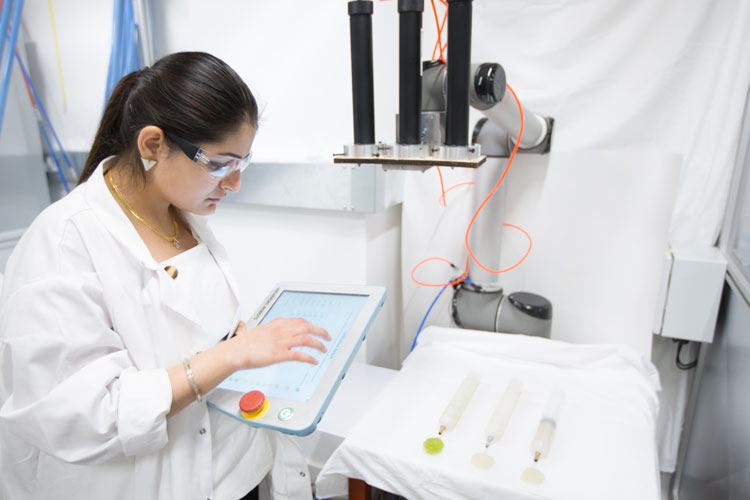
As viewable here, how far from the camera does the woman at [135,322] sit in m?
0.54

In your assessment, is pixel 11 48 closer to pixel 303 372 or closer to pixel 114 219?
pixel 114 219

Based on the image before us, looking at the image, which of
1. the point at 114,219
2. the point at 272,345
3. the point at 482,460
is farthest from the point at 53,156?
the point at 482,460

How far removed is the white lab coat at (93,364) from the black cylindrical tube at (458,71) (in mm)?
515

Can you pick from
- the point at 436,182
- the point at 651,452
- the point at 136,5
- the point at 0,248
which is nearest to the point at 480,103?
the point at 436,182

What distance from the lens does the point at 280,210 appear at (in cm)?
132

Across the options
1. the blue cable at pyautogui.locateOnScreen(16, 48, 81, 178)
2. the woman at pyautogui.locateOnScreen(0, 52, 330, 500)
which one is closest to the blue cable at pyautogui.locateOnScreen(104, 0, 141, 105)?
the blue cable at pyautogui.locateOnScreen(16, 48, 81, 178)

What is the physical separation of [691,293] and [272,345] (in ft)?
3.90

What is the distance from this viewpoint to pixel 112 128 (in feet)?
2.38

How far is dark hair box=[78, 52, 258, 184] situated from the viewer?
63 centimetres

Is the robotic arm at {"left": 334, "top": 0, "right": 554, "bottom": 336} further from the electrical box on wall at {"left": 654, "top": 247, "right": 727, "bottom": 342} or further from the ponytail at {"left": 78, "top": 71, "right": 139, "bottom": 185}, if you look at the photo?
the electrical box on wall at {"left": 654, "top": 247, "right": 727, "bottom": 342}

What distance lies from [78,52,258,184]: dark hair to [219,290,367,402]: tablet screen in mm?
356

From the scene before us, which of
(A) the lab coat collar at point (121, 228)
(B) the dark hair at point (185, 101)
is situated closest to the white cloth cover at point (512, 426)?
(A) the lab coat collar at point (121, 228)

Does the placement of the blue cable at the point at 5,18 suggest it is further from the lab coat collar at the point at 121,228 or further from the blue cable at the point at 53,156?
the lab coat collar at the point at 121,228

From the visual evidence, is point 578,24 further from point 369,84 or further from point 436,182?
point 369,84
